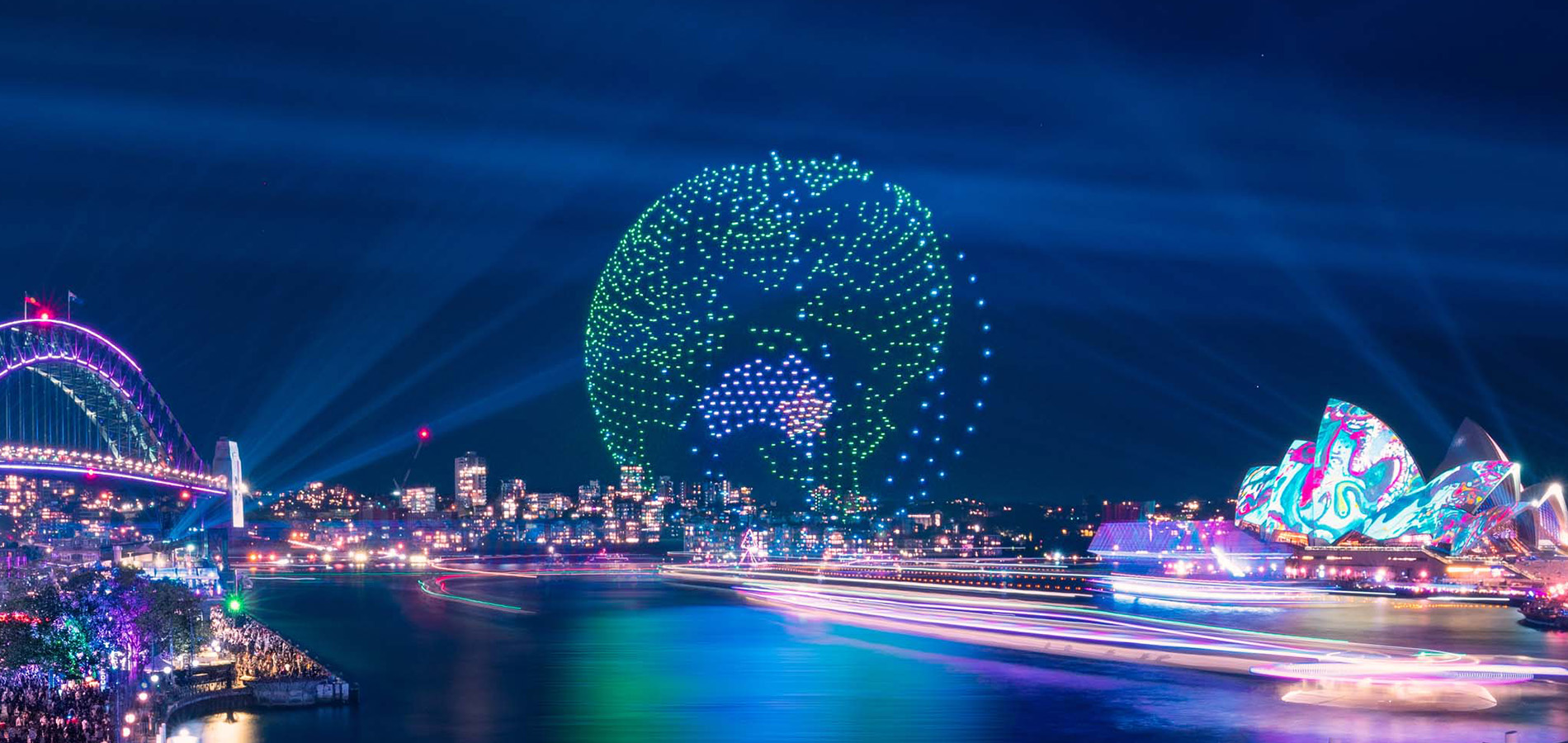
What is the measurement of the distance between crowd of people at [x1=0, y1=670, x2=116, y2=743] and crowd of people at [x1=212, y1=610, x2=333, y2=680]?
2.99 meters

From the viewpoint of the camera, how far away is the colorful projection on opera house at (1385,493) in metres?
64.5

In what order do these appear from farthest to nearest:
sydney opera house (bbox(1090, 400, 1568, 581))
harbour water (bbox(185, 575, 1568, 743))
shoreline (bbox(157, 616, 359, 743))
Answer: sydney opera house (bbox(1090, 400, 1568, 581)), shoreline (bbox(157, 616, 359, 743)), harbour water (bbox(185, 575, 1568, 743))

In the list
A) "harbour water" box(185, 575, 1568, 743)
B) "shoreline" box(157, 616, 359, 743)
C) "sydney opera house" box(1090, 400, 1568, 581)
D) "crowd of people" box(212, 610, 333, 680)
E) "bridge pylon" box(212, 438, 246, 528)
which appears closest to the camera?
"harbour water" box(185, 575, 1568, 743)

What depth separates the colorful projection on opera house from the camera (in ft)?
212

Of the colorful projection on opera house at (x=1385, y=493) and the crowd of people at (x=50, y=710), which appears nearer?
the crowd of people at (x=50, y=710)

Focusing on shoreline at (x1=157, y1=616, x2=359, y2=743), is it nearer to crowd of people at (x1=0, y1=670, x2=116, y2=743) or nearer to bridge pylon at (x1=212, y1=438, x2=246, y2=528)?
crowd of people at (x1=0, y1=670, x2=116, y2=743)

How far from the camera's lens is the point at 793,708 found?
2412 cm

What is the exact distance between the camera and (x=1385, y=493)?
69.1 m

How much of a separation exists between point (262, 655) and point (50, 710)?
6353 millimetres

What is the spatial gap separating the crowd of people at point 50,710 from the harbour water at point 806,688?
5.90 ft

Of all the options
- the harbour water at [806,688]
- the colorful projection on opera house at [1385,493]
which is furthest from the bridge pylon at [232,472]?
the colorful projection on opera house at [1385,493]

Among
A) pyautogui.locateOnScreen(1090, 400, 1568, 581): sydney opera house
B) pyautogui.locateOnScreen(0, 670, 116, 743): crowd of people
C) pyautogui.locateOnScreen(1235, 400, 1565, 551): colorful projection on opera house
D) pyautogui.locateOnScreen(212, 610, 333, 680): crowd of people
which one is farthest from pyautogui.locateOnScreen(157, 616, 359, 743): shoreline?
pyautogui.locateOnScreen(1235, 400, 1565, 551): colorful projection on opera house

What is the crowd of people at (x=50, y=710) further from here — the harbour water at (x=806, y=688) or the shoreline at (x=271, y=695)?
the harbour water at (x=806, y=688)

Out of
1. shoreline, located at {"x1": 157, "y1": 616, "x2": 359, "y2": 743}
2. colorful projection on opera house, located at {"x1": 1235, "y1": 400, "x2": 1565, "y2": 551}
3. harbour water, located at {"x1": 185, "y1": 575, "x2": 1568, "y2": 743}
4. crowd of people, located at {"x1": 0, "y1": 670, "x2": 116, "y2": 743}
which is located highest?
colorful projection on opera house, located at {"x1": 1235, "y1": 400, "x2": 1565, "y2": 551}
